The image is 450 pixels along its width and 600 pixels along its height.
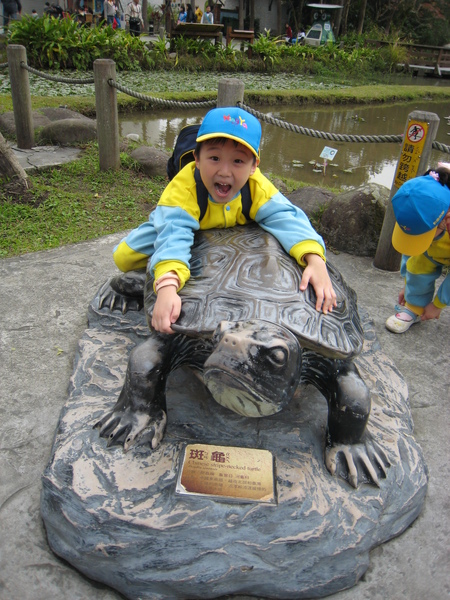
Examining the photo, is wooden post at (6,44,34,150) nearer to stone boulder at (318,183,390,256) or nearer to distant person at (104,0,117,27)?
stone boulder at (318,183,390,256)

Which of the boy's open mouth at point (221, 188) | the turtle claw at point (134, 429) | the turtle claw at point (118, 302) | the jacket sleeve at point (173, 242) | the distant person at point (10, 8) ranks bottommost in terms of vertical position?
the turtle claw at point (118, 302)

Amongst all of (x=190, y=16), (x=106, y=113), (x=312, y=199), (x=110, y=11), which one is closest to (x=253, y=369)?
(x=312, y=199)

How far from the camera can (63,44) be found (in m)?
11.9

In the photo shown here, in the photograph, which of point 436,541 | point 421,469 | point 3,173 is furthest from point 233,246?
point 3,173

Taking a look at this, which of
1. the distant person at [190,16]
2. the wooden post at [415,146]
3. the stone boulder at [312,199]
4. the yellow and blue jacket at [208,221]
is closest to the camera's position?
the yellow and blue jacket at [208,221]

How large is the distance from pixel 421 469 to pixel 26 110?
19.0ft

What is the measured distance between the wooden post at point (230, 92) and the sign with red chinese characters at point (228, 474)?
9.74 feet

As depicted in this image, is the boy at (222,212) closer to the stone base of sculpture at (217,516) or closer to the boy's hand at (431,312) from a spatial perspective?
the stone base of sculpture at (217,516)

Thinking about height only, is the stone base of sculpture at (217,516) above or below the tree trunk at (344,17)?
below

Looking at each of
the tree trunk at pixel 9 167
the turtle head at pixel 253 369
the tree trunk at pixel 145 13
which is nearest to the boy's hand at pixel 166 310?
the turtle head at pixel 253 369

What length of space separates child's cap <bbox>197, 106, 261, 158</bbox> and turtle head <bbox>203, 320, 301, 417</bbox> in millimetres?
844

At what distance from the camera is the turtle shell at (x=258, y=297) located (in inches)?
71.9

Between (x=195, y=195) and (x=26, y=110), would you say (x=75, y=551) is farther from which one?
(x=26, y=110)

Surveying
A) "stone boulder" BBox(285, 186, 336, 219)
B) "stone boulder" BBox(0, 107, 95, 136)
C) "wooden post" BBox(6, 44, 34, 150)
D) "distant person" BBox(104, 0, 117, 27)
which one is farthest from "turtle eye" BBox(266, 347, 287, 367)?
"distant person" BBox(104, 0, 117, 27)
